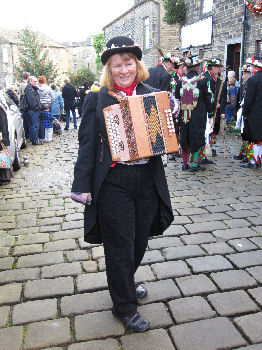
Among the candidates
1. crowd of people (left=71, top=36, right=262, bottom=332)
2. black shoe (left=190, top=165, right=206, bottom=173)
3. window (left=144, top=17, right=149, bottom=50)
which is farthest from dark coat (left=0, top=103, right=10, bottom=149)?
window (left=144, top=17, right=149, bottom=50)

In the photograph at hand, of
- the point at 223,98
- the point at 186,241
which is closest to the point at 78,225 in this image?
the point at 186,241

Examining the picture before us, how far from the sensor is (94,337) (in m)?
2.45

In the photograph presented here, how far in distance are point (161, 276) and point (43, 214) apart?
224 cm

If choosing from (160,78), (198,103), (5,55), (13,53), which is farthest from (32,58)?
(5,55)

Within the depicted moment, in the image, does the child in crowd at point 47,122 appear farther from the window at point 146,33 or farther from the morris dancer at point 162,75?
the window at point 146,33

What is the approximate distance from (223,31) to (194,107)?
761cm

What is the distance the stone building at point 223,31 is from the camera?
11.5 m

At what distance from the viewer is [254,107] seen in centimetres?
693

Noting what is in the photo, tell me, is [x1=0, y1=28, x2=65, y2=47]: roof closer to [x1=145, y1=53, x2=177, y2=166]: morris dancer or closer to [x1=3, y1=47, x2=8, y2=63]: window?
[x1=3, y1=47, x2=8, y2=63]: window

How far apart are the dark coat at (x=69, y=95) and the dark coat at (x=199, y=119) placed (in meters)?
7.56

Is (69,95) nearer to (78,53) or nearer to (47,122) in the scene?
(47,122)

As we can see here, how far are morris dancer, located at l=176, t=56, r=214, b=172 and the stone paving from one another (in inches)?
65.8

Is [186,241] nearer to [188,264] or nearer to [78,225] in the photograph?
[188,264]

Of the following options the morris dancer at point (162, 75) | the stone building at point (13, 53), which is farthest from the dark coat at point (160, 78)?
the stone building at point (13, 53)
